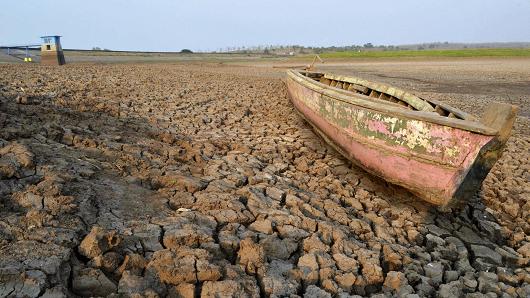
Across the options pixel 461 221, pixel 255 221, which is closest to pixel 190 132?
pixel 255 221

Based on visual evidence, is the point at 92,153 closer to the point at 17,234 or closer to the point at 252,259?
the point at 17,234

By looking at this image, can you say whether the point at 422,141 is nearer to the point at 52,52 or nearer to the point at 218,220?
the point at 218,220

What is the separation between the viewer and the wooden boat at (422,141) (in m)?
3.81

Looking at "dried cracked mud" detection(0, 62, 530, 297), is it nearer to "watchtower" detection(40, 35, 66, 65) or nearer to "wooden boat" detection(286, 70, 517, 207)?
"wooden boat" detection(286, 70, 517, 207)

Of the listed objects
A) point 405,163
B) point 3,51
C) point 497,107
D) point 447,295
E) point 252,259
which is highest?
point 3,51

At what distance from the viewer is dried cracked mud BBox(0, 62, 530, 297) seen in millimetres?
2609

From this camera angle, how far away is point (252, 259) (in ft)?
9.82

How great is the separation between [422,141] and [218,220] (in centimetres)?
244

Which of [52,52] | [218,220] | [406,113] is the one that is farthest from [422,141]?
[52,52]

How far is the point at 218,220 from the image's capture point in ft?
11.4

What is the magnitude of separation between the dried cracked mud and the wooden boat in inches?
14.4

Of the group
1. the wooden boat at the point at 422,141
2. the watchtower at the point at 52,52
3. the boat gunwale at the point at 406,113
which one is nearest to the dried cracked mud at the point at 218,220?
the wooden boat at the point at 422,141

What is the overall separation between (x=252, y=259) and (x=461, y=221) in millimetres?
2822

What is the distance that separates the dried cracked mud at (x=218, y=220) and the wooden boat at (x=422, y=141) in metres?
0.37
